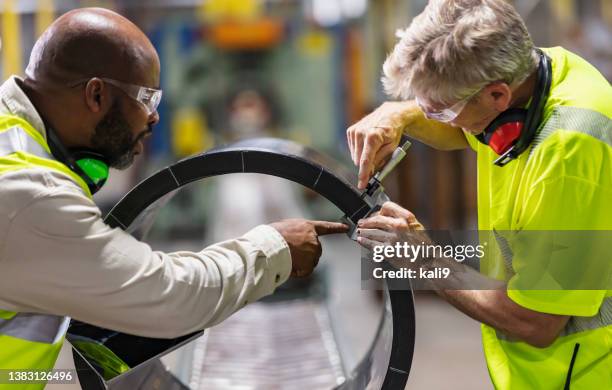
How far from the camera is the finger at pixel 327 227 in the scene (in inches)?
62.0

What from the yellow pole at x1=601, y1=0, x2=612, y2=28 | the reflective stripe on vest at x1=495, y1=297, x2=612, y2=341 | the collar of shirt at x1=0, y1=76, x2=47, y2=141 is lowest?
the yellow pole at x1=601, y1=0, x2=612, y2=28

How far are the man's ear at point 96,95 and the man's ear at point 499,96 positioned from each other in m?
0.79

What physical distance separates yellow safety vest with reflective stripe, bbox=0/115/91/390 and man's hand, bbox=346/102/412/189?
63 cm

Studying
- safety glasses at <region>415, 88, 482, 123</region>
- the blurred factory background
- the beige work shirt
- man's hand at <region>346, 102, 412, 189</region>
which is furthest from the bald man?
the blurred factory background

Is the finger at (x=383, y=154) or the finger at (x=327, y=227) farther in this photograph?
the finger at (x=383, y=154)

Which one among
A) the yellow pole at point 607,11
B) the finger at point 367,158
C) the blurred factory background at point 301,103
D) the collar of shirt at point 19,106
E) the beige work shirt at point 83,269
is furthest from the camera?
the yellow pole at point 607,11

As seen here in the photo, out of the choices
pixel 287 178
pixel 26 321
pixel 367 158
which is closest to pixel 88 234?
pixel 26 321

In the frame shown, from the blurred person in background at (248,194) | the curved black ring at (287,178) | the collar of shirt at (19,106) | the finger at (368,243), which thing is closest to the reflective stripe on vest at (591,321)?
the curved black ring at (287,178)

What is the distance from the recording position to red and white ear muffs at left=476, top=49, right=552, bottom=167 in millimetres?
1503

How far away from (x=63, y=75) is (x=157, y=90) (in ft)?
0.62

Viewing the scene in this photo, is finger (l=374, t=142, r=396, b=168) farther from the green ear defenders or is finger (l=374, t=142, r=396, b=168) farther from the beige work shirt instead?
the green ear defenders

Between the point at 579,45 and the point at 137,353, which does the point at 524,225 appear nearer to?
the point at 137,353

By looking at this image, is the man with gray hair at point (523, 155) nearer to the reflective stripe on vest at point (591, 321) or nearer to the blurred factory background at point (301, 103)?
the reflective stripe on vest at point (591, 321)

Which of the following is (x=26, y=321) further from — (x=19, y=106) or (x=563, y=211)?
(x=563, y=211)
